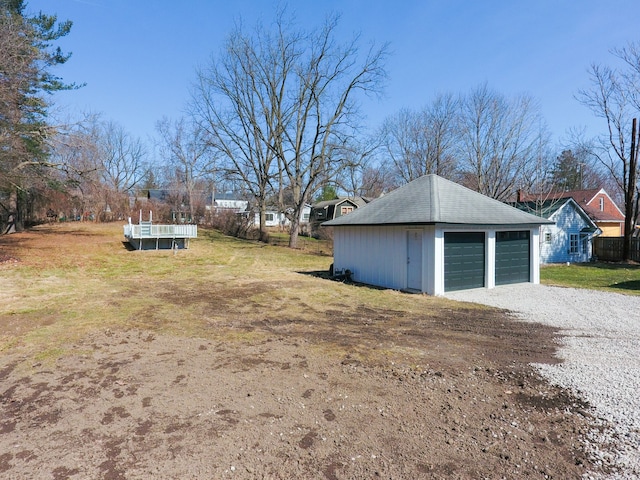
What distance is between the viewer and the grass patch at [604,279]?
42.2 feet

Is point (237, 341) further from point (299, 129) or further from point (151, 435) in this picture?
point (299, 129)

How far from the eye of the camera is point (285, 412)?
3906 mm

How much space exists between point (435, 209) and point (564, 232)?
54.1 feet

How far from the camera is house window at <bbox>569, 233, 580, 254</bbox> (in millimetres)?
23984

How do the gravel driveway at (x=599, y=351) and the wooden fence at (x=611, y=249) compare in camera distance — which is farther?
the wooden fence at (x=611, y=249)

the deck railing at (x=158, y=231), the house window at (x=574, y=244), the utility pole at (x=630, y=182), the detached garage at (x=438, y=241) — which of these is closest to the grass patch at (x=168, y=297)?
the deck railing at (x=158, y=231)

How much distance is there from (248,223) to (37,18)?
1814 cm

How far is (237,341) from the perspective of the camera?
6469 millimetres

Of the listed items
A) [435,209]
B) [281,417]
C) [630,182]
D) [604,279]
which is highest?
[630,182]

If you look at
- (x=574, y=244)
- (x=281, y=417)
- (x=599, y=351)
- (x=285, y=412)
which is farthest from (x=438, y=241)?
(x=574, y=244)

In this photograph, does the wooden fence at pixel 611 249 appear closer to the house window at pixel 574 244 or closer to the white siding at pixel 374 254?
the house window at pixel 574 244

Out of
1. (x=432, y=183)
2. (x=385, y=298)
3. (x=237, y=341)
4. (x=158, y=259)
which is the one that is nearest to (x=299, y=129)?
(x=158, y=259)

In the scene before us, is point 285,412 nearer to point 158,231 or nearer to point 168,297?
point 168,297

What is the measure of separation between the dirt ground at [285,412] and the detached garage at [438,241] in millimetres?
5237
